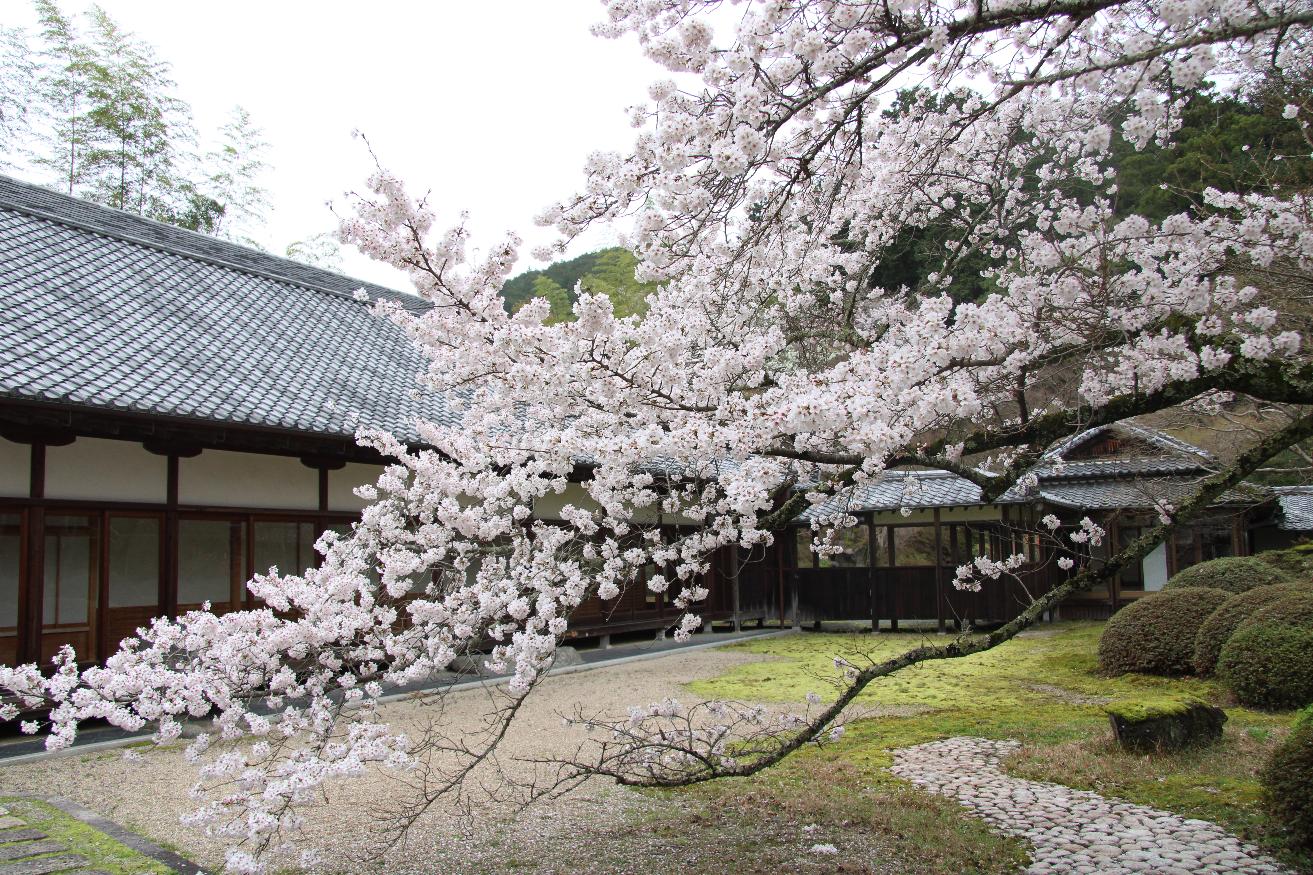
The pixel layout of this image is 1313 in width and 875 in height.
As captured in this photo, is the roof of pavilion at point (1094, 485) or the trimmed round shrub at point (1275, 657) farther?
the roof of pavilion at point (1094, 485)

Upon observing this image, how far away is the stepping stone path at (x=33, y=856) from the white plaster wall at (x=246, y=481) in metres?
3.92

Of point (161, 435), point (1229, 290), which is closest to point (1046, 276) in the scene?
point (1229, 290)

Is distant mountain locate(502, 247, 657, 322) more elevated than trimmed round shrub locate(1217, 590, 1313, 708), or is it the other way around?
distant mountain locate(502, 247, 657, 322)

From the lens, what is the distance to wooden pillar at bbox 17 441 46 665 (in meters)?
6.98

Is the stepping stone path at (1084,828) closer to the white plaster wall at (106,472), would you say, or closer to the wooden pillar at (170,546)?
the wooden pillar at (170,546)

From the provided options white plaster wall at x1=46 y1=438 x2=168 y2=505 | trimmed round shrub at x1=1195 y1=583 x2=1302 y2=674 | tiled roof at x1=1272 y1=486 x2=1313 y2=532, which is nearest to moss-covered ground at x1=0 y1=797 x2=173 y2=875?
white plaster wall at x1=46 y1=438 x2=168 y2=505

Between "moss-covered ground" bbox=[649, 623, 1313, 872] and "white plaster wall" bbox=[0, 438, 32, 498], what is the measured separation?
5.81m

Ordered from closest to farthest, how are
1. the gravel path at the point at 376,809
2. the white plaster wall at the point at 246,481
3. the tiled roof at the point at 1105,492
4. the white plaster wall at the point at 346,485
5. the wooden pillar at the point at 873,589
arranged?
1. the gravel path at the point at 376,809
2. the white plaster wall at the point at 246,481
3. the white plaster wall at the point at 346,485
4. the tiled roof at the point at 1105,492
5. the wooden pillar at the point at 873,589

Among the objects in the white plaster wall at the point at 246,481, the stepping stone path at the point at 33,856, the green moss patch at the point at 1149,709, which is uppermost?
the white plaster wall at the point at 246,481

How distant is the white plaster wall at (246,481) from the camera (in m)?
8.34

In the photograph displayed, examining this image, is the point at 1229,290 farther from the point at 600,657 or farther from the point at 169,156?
the point at 169,156

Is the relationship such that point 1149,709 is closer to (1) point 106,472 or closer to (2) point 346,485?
(2) point 346,485

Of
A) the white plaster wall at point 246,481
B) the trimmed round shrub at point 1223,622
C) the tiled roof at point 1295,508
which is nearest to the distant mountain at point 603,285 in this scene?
the white plaster wall at point 246,481

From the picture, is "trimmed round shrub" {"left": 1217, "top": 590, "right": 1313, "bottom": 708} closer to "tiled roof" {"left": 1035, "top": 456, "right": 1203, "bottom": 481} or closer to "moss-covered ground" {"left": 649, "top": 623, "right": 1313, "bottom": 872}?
"moss-covered ground" {"left": 649, "top": 623, "right": 1313, "bottom": 872}
